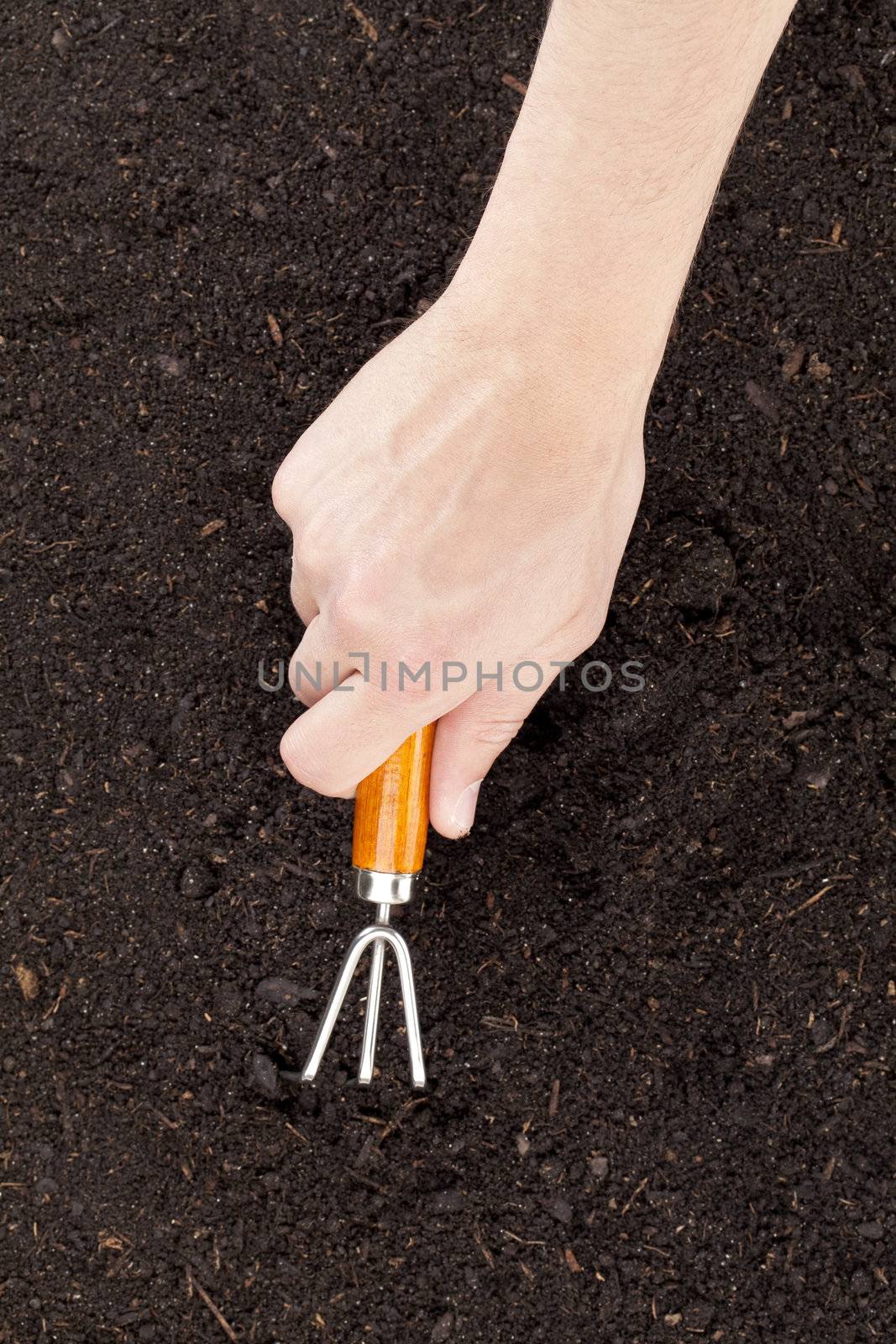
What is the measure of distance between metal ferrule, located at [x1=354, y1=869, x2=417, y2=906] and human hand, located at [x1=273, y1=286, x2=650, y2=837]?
0.13 metres

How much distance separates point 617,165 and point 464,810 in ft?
1.99

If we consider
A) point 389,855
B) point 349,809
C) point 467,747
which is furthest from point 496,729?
point 349,809

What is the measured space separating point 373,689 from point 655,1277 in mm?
801

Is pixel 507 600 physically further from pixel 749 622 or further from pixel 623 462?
pixel 749 622

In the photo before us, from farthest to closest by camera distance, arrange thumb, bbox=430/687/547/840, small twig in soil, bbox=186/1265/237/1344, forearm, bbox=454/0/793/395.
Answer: small twig in soil, bbox=186/1265/237/1344 → thumb, bbox=430/687/547/840 → forearm, bbox=454/0/793/395

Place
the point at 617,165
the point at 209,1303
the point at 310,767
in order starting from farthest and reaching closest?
1. the point at 209,1303
2. the point at 310,767
3. the point at 617,165

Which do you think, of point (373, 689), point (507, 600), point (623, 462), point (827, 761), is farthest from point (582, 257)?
point (827, 761)

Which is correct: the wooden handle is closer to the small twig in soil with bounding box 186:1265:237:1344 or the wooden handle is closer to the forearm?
the forearm

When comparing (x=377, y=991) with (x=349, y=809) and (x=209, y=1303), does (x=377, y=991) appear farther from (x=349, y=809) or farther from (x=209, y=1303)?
(x=209, y=1303)

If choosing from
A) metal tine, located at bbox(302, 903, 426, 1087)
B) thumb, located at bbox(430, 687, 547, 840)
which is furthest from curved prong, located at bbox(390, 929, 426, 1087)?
thumb, located at bbox(430, 687, 547, 840)

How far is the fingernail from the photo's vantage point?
1.01m

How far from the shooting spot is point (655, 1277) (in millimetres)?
1150

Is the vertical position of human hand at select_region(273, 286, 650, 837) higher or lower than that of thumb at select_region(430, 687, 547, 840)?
higher

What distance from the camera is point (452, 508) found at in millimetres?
867
